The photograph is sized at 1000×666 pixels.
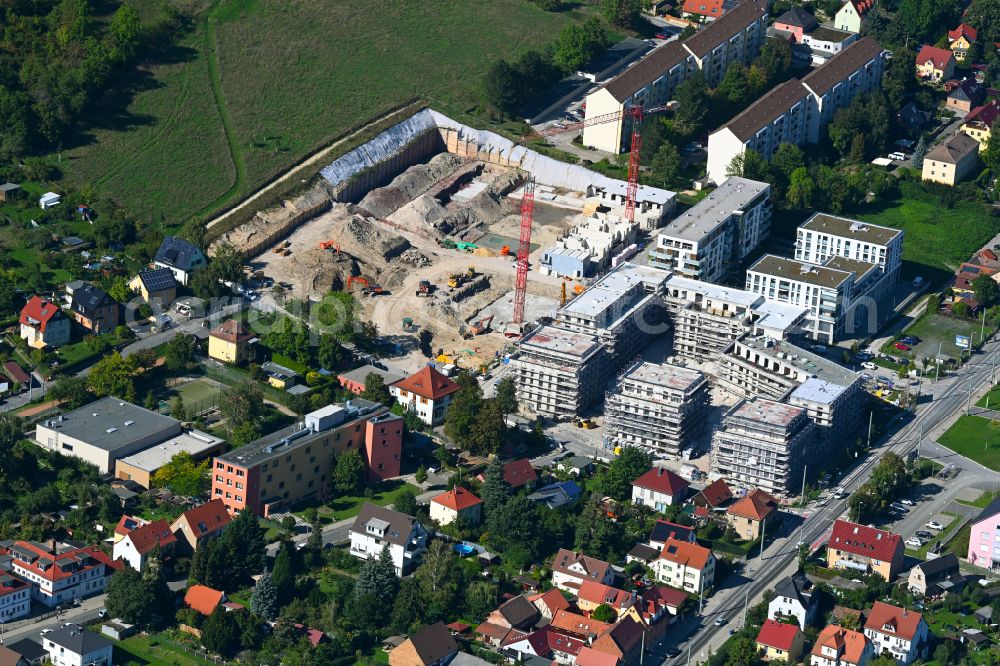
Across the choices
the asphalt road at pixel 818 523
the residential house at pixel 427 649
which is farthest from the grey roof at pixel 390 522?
the asphalt road at pixel 818 523

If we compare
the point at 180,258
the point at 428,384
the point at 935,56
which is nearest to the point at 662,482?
the point at 428,384

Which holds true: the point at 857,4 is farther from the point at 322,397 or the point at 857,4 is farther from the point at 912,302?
the point at 322,397

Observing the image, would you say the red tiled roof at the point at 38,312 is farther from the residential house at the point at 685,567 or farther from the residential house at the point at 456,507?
the residential house at the point at 685,567

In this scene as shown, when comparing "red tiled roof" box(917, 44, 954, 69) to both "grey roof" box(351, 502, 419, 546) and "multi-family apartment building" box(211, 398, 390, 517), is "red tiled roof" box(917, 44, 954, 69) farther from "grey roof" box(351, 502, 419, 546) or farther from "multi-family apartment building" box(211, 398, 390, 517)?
"grey roof" box(351, 502, 419, 546)

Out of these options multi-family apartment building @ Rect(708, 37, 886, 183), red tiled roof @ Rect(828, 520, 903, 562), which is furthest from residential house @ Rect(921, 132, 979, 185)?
red tiled roof @ Rect(828, 520, 903, 562)

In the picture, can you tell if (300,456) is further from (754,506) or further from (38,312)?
(754,506)

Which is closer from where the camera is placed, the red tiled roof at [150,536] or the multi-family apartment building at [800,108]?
the red tiled roof at [150,536]

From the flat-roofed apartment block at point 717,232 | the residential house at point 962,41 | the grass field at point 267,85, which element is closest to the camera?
the flat-roofed apartment block at point 717,232
